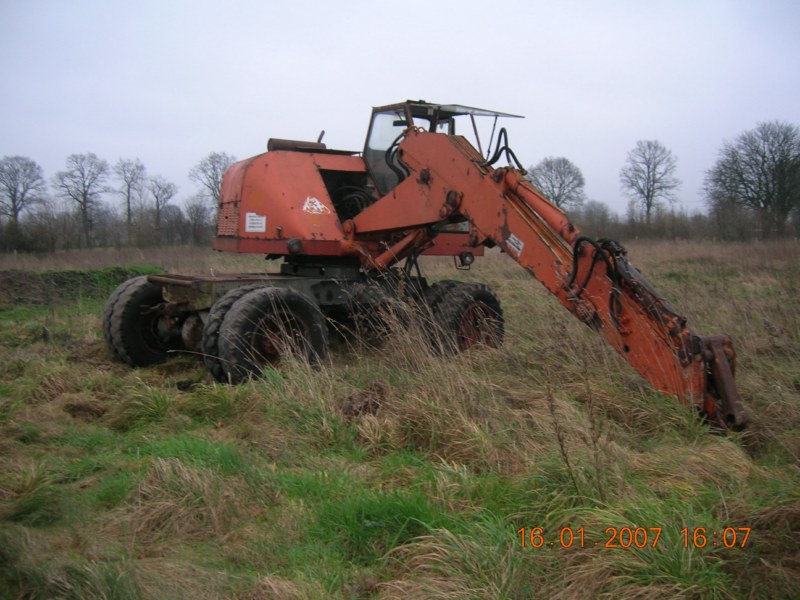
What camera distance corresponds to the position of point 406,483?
12.6 feet

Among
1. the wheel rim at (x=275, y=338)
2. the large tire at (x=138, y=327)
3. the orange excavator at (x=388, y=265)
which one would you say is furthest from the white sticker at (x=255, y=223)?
the wheel rim at (x=275, y=338)

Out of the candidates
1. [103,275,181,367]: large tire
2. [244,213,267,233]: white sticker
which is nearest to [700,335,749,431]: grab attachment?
[244,213,267,233]: white sticker

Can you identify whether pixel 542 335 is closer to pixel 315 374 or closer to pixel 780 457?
pixel 315 374

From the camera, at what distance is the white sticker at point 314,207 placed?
7.33 metres

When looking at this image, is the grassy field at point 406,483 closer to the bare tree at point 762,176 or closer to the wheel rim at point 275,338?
the wheel rim at point 275,338

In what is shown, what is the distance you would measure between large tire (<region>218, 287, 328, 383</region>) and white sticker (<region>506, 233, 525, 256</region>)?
1919 mm

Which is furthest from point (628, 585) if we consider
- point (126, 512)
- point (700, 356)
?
point (126, 512)

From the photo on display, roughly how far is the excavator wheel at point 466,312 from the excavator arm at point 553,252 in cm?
62

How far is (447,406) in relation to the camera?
4539 millimetres

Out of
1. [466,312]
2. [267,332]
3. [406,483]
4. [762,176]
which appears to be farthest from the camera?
[762,176]

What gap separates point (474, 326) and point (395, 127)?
2.36m
